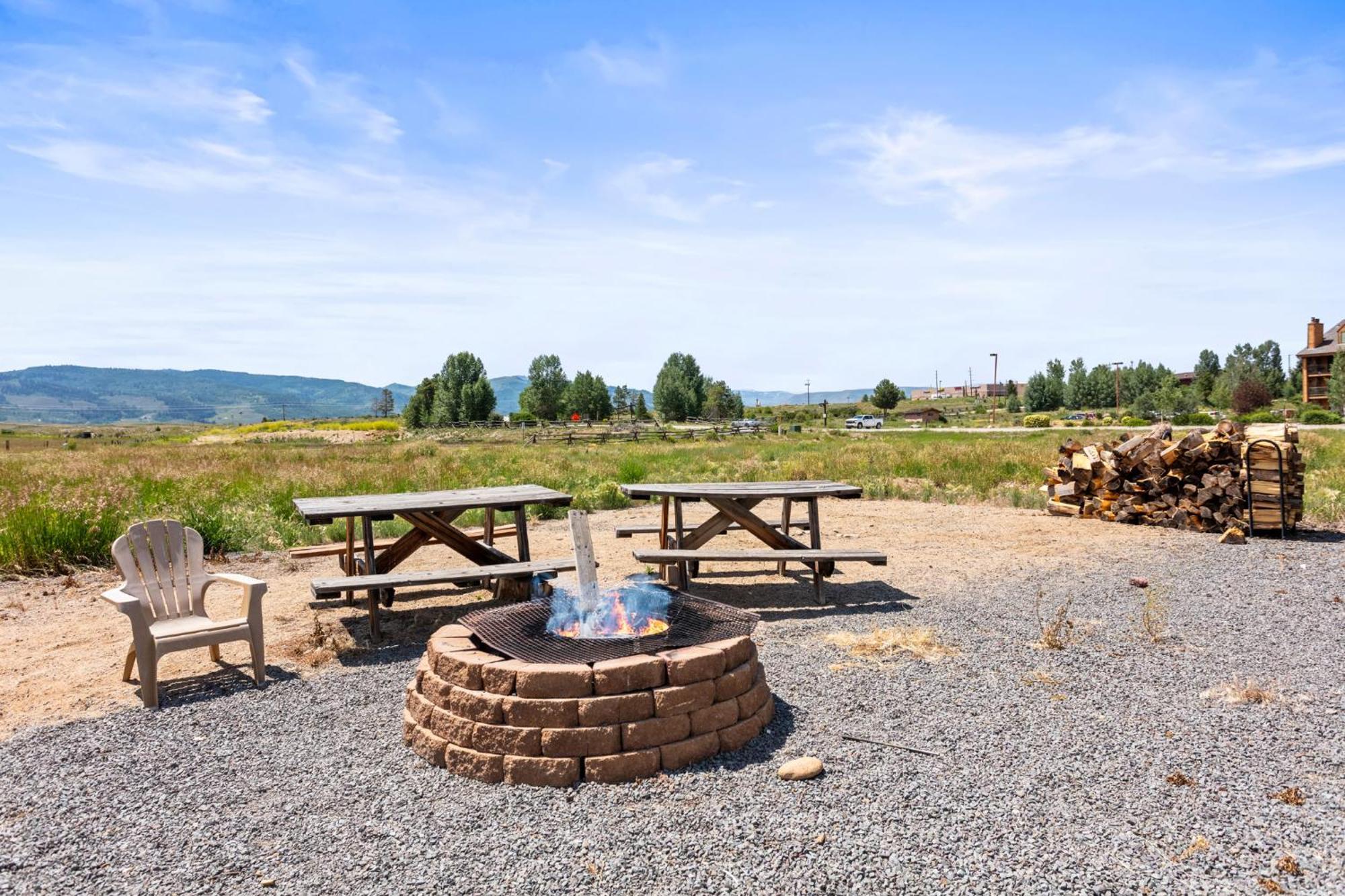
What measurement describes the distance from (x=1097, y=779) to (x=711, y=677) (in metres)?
1.72

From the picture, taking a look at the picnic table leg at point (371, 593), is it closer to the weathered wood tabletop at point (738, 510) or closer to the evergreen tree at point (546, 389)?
the weathered wood tabletop at point (738, 510)

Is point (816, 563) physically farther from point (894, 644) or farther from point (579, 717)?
point (579, 717)

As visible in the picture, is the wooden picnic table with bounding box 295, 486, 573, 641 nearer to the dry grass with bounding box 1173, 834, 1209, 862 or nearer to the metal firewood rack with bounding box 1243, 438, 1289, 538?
the dry grass with bounding box 1173, 834, 1209, 862

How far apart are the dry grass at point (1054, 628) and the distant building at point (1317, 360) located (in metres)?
70.7

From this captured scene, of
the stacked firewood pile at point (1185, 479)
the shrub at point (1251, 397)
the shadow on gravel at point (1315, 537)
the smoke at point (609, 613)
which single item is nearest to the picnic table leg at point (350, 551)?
the smoke at point (609, 613)

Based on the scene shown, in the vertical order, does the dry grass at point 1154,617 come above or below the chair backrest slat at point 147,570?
below

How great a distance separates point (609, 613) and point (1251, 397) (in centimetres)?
6772

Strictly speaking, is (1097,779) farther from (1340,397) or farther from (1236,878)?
(1340,397)

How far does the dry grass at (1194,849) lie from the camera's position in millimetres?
2920

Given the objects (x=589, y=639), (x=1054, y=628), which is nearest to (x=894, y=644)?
(x=1054, y=628)

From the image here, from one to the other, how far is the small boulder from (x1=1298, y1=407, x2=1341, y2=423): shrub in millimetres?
52422

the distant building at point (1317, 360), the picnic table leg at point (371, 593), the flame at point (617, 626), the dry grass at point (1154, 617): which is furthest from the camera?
the distant building at point (1317, 360)

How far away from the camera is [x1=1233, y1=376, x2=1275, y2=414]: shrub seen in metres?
58.0

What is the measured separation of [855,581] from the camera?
8.00 m
